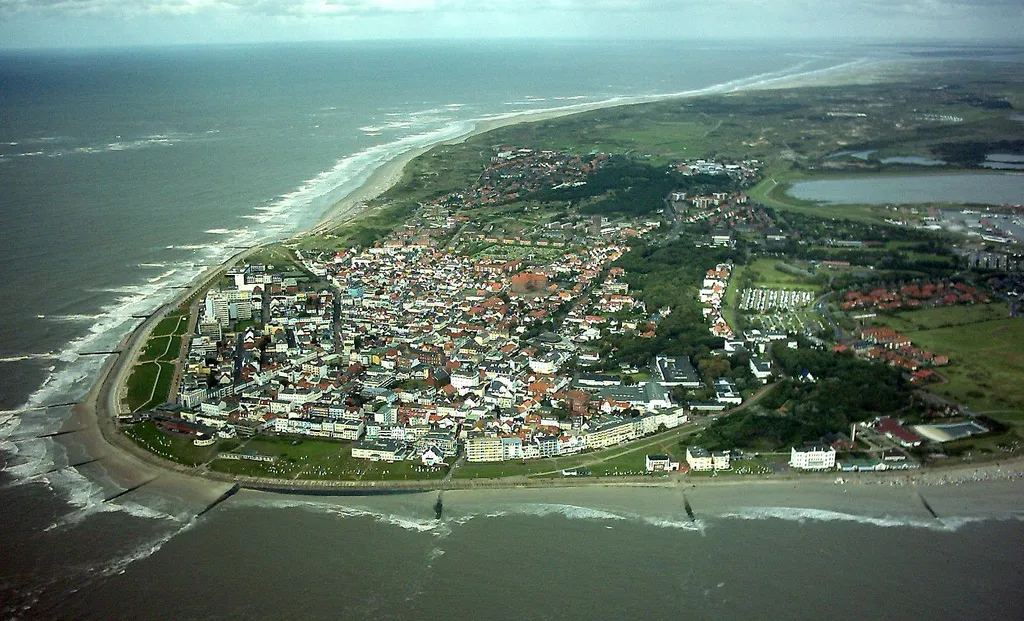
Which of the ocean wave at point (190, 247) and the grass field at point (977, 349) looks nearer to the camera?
the grass field at point (977, 349)

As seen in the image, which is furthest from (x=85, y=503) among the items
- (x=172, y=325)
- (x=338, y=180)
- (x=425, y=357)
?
(x=338, y=180)

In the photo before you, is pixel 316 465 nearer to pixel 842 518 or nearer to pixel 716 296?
pixel 842 518

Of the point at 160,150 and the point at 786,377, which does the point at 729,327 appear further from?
the point at 160,150

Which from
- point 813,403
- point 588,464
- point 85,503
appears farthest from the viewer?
point 813,403

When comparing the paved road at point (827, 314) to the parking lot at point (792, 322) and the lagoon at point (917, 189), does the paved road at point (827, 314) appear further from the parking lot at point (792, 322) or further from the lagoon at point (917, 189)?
the lagoon at point (917, 189)

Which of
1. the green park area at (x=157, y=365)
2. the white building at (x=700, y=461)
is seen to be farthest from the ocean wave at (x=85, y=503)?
the white building at (x=700, y=461)

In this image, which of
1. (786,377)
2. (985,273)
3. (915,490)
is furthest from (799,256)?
(915,490)

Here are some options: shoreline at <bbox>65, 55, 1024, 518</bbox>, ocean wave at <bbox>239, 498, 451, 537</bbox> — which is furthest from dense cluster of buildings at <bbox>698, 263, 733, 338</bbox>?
ocean wave at <bbox>239, 498, 451, 537</bbox>
